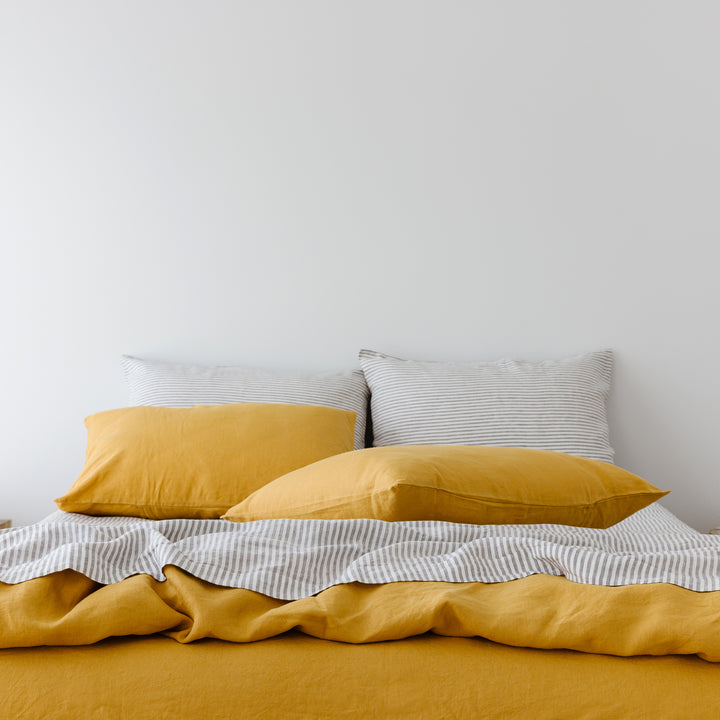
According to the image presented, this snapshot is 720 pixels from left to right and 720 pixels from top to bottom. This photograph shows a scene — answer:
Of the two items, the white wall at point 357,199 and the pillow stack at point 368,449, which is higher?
the white wall at point 357,199

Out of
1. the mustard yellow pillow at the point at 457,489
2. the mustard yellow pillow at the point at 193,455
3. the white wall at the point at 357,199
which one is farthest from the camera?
the white wall at the point at 357,199

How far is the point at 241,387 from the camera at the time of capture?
94.7 inches

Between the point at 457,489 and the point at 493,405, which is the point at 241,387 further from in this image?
the point at 457,489

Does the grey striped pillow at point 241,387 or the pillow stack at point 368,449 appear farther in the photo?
the grey striped pillow at point 241,387

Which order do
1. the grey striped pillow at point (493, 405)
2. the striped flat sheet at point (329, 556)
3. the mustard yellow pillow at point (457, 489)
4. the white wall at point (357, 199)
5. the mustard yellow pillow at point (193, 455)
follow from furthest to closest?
the white wall at point (357, 199), the grey striped pillow at point (493, 405), the mustard yellow pillow at point (193, 455), the mustard yellow pillow at point (457, 489), the striped flat sheet at point (329, 556)

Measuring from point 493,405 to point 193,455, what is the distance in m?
0.93

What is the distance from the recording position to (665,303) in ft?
8.65

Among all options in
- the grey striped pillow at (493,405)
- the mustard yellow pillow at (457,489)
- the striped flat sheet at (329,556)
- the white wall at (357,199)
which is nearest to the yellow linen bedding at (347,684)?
the striped flat sheet at (329,556)

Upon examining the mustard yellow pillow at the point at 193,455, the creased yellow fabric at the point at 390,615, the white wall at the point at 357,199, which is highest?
the white wall at the point at 357,199

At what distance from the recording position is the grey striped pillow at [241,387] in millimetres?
2381

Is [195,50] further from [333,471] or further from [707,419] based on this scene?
[707,419]

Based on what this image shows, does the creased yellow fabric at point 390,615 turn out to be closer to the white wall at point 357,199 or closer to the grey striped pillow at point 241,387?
the grey striped pillow at point 241,387

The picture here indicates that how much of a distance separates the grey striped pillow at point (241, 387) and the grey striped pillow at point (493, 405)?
8cm

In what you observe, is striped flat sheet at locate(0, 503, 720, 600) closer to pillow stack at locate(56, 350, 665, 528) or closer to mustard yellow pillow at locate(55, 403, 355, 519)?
pillow stack at locate(56, 350, 665, 528)
